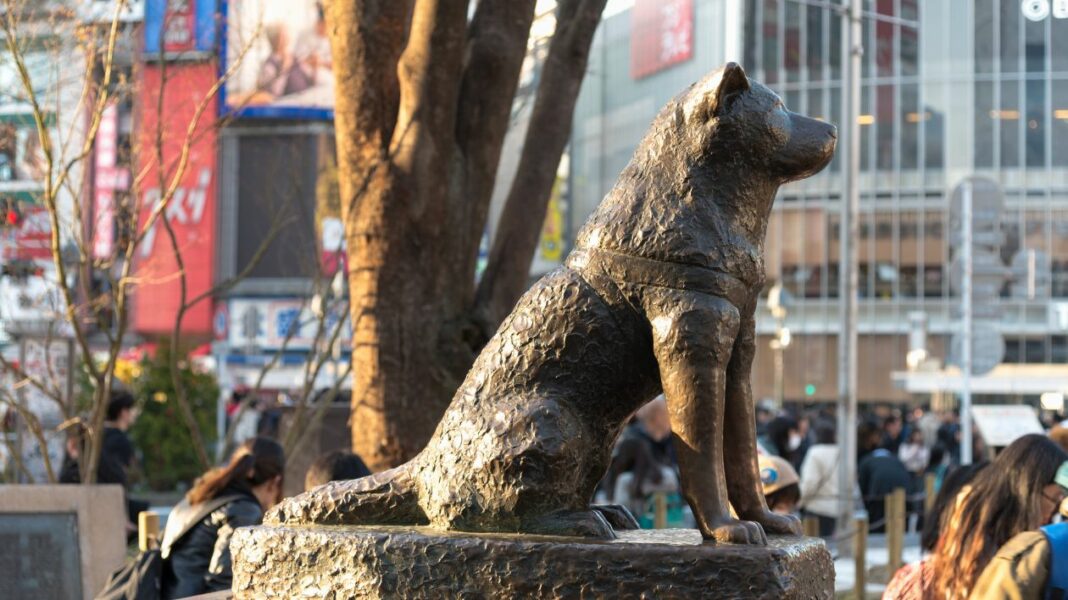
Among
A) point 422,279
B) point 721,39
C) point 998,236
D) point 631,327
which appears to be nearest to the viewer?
point 631,327

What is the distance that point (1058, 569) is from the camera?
376 cm

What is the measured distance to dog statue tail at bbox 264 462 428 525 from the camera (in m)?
3.29

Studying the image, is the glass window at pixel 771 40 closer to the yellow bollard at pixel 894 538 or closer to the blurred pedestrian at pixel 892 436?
the blurred pedestrian at pixel 892 436

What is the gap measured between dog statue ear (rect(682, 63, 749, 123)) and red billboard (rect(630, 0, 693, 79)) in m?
35.1

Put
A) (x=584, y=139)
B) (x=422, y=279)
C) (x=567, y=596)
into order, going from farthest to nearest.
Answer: (x=584, y=139) → (x=422, y=279) → (x=567, y=596)

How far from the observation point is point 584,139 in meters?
41.6

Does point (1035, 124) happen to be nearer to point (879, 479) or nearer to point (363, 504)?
point (879, 479)

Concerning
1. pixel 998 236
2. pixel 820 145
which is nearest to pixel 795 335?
pixel 998 236

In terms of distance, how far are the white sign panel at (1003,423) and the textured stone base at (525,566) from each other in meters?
9.51

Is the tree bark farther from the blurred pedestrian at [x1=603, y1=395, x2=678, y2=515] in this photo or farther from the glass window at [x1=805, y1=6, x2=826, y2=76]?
the glass window at [x1=805, y1=6, x2=826, y2=76]

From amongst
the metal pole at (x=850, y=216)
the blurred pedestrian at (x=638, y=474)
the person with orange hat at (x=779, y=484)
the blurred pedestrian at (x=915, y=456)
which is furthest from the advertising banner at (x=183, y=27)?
the blurred pedestrian at (x=915, y=456)

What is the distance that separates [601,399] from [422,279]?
3.72 m

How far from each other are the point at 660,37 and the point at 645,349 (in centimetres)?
3656

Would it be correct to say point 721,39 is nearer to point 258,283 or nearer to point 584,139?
point 584,139
